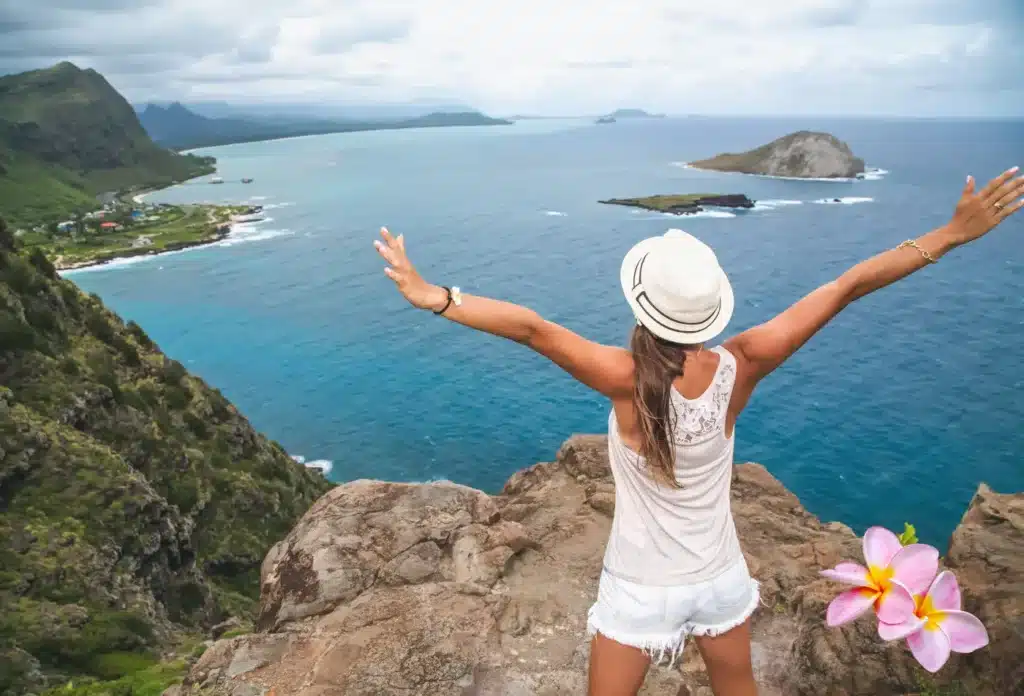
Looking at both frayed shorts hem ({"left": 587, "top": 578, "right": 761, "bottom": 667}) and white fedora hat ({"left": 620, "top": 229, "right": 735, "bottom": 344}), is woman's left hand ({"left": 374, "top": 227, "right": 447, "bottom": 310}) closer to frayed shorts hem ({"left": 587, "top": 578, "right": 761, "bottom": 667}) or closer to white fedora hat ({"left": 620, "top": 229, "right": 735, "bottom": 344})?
white fedora hat ({"left": 620, "top": 229, "right": 735, "bottom": 344})

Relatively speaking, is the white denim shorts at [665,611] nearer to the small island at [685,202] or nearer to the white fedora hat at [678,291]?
the white fedora hat at [678,291]

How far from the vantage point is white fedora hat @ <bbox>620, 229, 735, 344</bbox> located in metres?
3.54

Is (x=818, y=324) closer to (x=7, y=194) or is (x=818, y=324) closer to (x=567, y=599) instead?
(x=567, y=599)

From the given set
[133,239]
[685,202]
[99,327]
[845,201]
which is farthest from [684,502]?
[133,239]

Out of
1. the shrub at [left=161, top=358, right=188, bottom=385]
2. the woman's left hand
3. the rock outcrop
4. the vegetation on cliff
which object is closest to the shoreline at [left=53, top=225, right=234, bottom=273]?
the vegetation on cliff

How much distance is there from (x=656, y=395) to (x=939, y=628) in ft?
6.43

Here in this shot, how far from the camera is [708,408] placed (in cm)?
373

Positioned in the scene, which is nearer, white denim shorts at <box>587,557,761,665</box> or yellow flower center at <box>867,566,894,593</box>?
yellow flower center at <box>867,566,894,593</box>

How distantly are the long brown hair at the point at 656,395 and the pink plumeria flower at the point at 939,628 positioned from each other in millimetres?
1436

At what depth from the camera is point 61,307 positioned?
32219 millimetres

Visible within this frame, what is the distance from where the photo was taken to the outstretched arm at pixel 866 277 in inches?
154

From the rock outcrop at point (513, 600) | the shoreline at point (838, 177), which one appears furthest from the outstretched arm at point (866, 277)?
the shoreline at point (838, 177)

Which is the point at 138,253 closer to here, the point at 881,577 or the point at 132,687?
the point at 132,687

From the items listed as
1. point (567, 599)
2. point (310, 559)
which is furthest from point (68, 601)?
point (567, 599)
